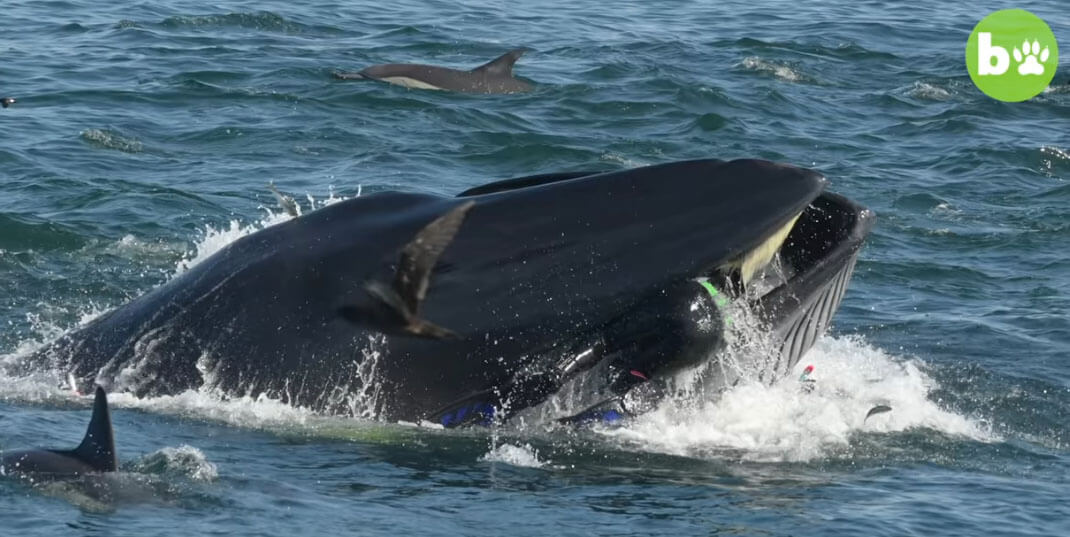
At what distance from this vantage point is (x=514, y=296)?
937 cm

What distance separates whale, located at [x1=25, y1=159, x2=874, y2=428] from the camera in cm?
930

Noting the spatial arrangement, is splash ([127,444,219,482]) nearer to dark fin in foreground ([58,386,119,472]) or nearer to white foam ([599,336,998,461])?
dark fin in foreground ([58,386,119,472])

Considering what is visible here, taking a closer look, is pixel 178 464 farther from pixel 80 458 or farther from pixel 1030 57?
pixel 1030 57

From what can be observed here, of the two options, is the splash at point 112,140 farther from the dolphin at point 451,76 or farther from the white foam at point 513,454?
the white foam at point 513,454

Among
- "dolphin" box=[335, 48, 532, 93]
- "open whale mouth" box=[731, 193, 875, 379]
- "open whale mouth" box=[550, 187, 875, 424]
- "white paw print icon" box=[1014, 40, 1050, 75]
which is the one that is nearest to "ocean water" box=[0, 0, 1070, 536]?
"open whale mouth" box=[550, 187, 875, 424]

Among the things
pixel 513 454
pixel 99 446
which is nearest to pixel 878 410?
pixel 513 454

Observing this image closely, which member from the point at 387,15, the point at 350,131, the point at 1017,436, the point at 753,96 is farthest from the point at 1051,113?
the point at 1017,436

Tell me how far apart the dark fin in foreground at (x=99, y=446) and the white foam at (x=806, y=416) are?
272 cm

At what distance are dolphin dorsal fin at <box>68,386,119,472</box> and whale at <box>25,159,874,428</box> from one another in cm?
96

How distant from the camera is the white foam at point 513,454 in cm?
1002

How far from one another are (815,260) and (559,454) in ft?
5.94

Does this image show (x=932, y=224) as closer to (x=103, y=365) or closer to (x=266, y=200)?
(x=266, y=200)


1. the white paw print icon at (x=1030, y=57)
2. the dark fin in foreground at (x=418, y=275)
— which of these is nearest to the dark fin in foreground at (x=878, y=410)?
the dark fin in foreground at (x=418, y=275)

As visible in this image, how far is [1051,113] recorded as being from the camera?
27.7 m
